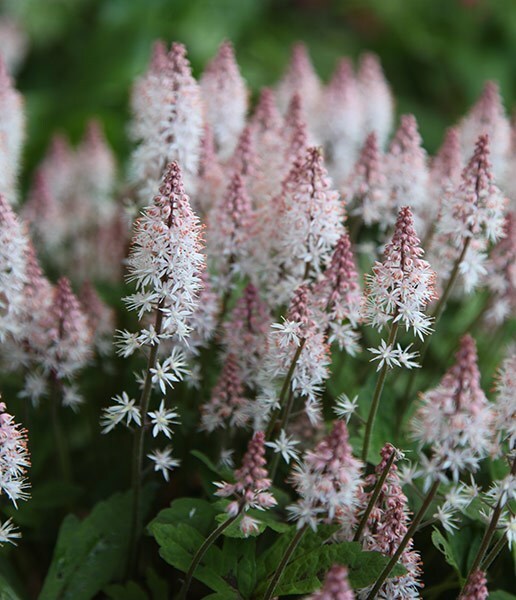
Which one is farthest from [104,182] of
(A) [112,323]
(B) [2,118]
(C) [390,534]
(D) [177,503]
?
(C) [390,534]

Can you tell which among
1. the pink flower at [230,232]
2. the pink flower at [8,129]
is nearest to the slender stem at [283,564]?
the pink flower at [230,232]

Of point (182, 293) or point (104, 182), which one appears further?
point (104, 182)

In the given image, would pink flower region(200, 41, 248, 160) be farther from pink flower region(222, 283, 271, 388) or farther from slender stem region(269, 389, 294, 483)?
slender stem region(269, 389, 294, 483)

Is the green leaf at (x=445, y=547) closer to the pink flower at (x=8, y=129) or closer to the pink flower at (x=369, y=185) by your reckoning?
the pink flower at (x=369, y=185)

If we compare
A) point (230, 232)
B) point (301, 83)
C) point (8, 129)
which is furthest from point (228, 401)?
point (301, 83)

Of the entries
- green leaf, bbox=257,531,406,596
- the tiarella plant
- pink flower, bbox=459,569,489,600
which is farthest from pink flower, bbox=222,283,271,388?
pink flower, bbox=459,569,489,600

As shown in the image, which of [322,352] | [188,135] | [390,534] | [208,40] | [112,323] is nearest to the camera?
[390,534]

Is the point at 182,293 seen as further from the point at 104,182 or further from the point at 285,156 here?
the point at 104,182
